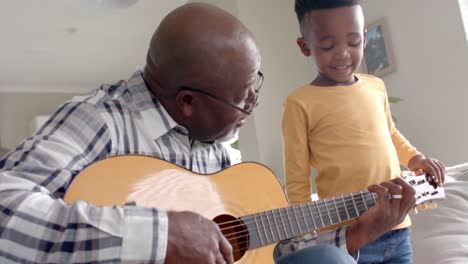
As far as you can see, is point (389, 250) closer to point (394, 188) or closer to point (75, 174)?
point (394, 188)

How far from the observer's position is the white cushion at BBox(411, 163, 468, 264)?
1.29m

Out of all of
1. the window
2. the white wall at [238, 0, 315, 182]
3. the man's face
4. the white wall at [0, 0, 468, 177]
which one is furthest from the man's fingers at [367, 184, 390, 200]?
the white wall at [238, 0, 315, 182]

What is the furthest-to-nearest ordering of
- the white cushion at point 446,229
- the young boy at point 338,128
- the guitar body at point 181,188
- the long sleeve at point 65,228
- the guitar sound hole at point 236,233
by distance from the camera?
1. the white cushion at point 446,229
2. the young boy at point 338,128
3. the guitar sound hole at point 236,233
4. the guitar body at point 181,188
5. the long sleeve at point 65,228

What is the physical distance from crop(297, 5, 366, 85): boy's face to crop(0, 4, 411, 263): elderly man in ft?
1.02

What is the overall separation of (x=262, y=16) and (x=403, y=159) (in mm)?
1859

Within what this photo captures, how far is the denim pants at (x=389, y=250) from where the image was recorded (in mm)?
1093

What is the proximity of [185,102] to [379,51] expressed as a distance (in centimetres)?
184

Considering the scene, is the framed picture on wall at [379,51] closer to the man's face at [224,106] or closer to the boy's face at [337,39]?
the boy's face at [337,39]

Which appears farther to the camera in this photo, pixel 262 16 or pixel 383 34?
pixel 262 16

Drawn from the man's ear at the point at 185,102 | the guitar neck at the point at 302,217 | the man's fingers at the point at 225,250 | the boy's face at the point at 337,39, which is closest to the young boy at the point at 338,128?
the boy's face at the point at 337,39

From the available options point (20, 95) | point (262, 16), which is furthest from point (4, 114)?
point (262, 16)

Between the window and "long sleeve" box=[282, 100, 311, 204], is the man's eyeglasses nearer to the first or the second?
"long sleeve" box=[282, 100, 311, 204]

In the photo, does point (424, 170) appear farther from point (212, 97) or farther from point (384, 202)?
point (212, 97)

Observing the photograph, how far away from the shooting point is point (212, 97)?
33.7 inches
